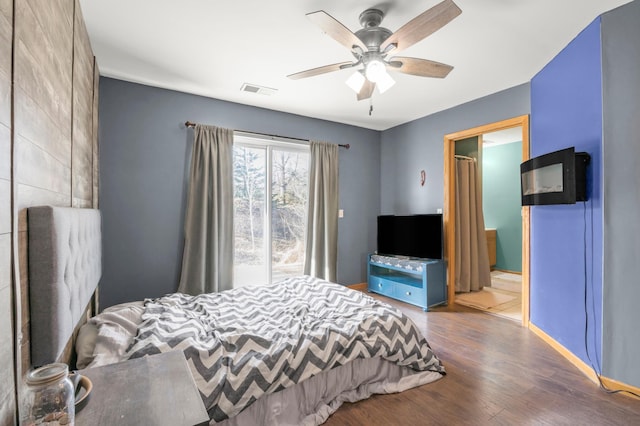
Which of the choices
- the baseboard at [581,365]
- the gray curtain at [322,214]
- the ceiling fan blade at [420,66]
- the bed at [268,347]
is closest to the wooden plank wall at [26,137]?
the bed at [268,347]

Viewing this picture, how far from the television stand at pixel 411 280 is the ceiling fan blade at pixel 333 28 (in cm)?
280

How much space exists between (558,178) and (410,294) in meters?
2.17

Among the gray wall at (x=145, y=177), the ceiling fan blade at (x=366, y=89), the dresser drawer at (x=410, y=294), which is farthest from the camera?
the dresser drawer at (x=410, y=294)

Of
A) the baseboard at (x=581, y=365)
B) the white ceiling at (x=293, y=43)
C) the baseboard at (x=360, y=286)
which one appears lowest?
the baseboard at (x=581, y=365)

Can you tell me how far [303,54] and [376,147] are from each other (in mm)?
2670

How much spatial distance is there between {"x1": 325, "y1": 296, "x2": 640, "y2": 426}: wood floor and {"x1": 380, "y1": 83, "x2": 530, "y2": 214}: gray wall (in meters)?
2.06

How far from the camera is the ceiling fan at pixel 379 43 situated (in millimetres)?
1730

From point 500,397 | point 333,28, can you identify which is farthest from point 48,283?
point 500,397

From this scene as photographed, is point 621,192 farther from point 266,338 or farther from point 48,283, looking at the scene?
point 48,283

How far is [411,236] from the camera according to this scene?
13.7ft

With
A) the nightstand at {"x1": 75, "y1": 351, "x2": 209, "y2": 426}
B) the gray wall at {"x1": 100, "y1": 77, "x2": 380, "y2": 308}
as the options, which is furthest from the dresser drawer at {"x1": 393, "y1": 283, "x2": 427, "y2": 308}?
the nightstand at {"x1": 75, "y1": 351, "x2": 209, "y2": 426}

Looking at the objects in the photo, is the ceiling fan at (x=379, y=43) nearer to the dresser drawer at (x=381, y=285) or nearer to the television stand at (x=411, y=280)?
the television stand at (x=411, y=280)

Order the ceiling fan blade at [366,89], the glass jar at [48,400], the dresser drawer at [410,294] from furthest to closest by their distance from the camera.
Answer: the dresser drawer at [410,294], the ceiling fan blade at [366,89], the glass jar at [48,400]

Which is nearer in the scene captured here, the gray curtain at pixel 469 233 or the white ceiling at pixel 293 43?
the white ceiling at pixel 293 43
